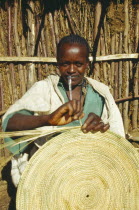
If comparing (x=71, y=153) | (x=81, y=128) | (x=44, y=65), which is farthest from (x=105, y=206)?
(x=44, y=65)

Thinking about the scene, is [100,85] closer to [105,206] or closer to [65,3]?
[105,206]

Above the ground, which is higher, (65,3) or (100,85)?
(65,3)

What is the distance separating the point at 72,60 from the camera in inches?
76.9

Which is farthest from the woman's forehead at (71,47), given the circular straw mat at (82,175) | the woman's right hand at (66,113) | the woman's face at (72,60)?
the circular straw mat at (82,175)

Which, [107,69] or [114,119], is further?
[107,69]

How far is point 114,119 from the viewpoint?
6.84ft

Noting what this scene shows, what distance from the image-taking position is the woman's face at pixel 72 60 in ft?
6.36

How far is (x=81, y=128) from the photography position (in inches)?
60.9

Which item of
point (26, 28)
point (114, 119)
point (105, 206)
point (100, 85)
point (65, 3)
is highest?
point (65, 3)

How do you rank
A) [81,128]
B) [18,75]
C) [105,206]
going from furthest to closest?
[18,75] → [105,206] → [81,128]

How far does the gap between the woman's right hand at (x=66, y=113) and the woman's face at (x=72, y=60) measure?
51 cm

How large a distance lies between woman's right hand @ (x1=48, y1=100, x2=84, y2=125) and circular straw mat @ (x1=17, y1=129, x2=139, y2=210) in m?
0.08

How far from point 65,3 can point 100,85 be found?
1.28m

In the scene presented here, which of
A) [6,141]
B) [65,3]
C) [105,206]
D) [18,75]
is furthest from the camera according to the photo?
[18,75]
